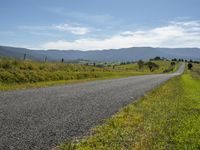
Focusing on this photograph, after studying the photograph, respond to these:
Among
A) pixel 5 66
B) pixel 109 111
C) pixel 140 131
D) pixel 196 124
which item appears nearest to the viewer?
pixel 140 131

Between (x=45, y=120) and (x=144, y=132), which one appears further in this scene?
(x=45, y=120)

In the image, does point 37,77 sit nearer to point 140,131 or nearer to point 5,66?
point 5,66

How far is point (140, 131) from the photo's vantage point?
11.4 metres

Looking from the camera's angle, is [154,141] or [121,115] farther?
[121,115]

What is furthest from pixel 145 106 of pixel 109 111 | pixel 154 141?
pixel 154 141

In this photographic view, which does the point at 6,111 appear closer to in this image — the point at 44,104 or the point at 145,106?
the point at 44,104

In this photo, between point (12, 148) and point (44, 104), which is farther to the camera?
point (44, 104)

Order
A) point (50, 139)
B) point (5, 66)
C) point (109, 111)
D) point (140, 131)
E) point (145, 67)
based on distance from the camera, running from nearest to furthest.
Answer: point (50, 139), point (140, 131), point (109, 111), point (5, 66), point (145, 67)

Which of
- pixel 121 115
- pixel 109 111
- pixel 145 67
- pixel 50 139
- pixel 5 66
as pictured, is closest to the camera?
pixel 50 139

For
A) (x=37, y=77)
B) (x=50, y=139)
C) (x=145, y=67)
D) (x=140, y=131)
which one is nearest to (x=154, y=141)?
(x=140, y=131)

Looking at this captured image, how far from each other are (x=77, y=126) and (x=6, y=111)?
11.9 feet

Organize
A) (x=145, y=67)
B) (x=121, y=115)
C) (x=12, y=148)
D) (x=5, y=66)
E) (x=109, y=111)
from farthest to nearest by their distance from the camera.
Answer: (x=145, y=67), (x=5, y=66), (x=109, y=111), (x=121, y=115), (x=12, y=148)

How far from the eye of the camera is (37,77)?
34.3m

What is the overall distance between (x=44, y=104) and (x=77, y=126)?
5.19m
